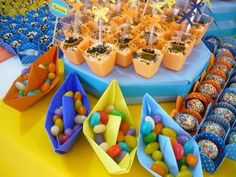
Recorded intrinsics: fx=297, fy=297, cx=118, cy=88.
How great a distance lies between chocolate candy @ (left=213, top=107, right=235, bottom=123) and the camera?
4.92 ft

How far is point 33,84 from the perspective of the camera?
5.21 feet

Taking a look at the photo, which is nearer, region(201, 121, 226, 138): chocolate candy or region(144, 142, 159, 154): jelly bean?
region(144, 142, 159, 154): jelly bean

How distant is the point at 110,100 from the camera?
1482 mm

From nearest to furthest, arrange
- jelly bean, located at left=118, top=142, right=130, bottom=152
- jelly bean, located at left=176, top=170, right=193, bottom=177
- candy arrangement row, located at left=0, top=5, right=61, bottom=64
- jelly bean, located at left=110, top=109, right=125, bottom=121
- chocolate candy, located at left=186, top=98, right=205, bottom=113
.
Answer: jelly bean, located at left=176, top=170, right=193, bottom=177 → jelly bean, located at left=118, top=142, right=130, bottom=152 → jelly bean, located at left=110, top=109, right=125, bottom=121 → chocolate candy, located at left=186, top=98, right=205, bottom=113 → candy arrangement row, located at left=0, top=5, right=61, bottom=64

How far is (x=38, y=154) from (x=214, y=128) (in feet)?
2.74

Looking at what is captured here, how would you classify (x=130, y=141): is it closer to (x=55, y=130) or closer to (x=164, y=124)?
(x=164, y=124)

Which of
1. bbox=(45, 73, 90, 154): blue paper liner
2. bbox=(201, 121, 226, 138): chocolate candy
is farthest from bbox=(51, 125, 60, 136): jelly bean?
bbox=(201, 121, 226, 138): chocolate candy

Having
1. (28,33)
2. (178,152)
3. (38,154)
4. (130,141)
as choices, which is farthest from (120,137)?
(28,33)

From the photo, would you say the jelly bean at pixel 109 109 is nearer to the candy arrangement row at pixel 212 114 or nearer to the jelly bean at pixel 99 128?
the jelly bean at pixel 99 128

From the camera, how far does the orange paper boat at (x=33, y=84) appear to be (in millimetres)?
1481

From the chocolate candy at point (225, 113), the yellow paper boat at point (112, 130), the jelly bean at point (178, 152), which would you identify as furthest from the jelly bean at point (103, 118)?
A: the chocolate candy at point (225, 113)

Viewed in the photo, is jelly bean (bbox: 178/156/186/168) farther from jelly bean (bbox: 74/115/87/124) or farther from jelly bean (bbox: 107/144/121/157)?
jelly bean (bbox: 74/115/87/124)

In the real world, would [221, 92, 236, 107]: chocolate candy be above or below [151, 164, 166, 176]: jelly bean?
above

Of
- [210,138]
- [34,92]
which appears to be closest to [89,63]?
[34,92]
